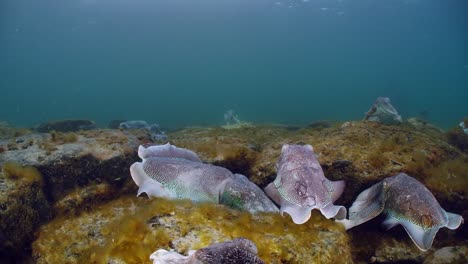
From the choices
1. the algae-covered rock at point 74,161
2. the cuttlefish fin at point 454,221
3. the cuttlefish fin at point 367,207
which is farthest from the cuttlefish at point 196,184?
the cuttlefish fin at point 454,221

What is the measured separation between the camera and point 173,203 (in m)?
3.62

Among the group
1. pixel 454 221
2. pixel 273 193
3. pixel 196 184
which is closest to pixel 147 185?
pixel 196 184

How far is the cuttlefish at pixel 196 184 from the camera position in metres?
3.97

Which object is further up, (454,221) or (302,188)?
(302,188)

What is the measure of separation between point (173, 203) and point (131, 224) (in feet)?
1.89

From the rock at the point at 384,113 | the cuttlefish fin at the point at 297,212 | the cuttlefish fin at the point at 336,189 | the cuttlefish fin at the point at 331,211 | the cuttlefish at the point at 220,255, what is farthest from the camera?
the rock at the point at 384,113

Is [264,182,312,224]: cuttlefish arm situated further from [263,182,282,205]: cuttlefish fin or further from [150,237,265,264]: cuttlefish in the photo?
[150,237,265,264]: cuttlefish

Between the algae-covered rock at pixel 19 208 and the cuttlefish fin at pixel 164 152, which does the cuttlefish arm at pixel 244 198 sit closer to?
the cuttlefish fin at pixel 164 152

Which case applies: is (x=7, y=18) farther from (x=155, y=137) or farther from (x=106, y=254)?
(x=106, y=254)

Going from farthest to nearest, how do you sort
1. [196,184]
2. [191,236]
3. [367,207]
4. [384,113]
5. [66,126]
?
[66,126]
[384,113]
[196,184]
[367,207]
[191,236]

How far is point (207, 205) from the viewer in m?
3.63

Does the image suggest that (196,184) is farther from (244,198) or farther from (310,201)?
(310,201)

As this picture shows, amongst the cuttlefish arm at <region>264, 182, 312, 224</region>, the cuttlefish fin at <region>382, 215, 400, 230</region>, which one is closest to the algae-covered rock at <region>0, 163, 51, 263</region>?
the cuttlefish arm at <region>264, 182, 312, 224</region>

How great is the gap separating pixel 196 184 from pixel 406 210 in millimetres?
2828
